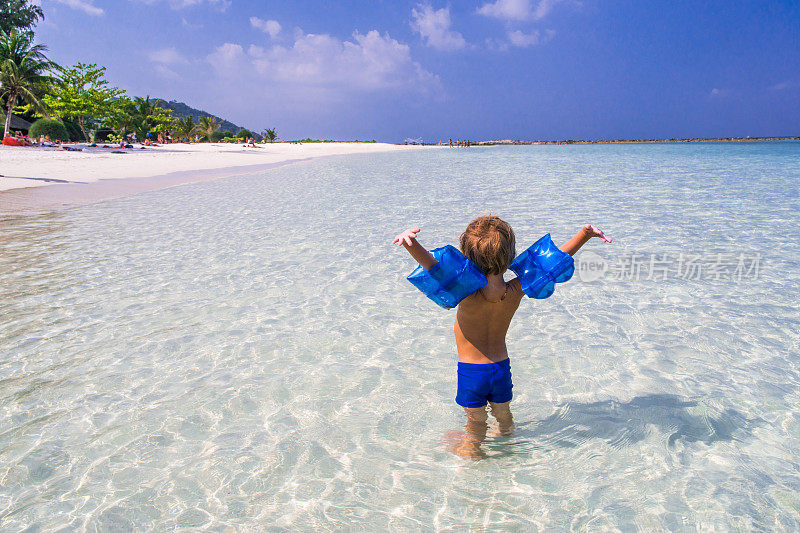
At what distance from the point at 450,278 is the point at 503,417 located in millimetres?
1100

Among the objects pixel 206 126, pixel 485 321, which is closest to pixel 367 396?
pixel 485 321

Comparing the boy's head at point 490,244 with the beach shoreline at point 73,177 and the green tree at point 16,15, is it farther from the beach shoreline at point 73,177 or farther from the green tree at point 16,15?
the green tree at point 16,15

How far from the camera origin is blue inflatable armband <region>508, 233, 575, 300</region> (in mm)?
2529

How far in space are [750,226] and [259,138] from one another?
104 meters

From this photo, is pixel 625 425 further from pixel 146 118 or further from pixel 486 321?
pixel 146 118

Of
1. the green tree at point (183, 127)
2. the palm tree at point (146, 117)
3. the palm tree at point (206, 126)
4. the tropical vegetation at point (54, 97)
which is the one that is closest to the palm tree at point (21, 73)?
the tropical vegetation at point (54, 97)

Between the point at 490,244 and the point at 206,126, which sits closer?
the point at 490,244

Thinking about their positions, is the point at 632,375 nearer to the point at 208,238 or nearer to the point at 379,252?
the point at 379,252

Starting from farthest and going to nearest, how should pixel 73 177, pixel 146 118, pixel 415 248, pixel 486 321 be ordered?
pixel 146 118, pixel 73 177, pixel 486 321, pixel 415 248

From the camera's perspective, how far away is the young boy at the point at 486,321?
2488 millimetres

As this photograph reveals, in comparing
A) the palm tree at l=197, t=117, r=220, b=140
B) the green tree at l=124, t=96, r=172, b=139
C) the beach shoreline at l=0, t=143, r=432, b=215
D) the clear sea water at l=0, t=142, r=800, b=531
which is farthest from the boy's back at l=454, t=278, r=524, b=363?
the palm tree at l=197, t=117, r=220, b=140

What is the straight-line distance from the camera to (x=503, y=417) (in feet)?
9.82

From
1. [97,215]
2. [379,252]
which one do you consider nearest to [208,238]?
[379,252]

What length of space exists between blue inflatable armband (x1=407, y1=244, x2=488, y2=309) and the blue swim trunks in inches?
18.7
